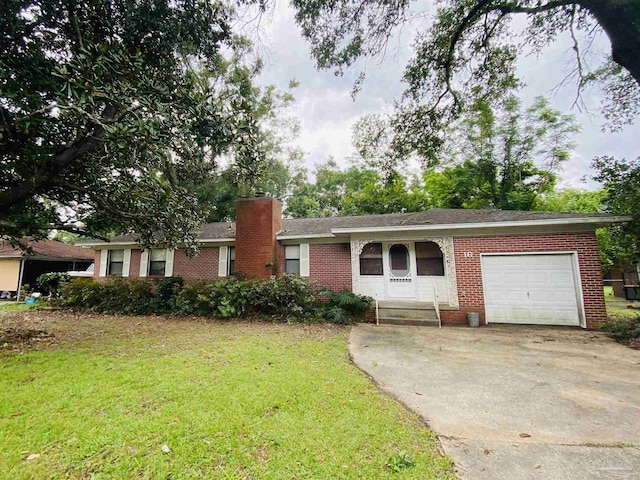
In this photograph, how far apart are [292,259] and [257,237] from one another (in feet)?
5.50

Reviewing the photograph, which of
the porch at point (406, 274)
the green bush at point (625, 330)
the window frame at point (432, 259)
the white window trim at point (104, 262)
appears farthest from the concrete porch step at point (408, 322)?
the white window trim at point (104, 262)

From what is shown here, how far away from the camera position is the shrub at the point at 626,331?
250 inches

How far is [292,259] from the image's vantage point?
1108 cm

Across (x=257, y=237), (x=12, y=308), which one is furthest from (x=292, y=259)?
(x=12, y=308)

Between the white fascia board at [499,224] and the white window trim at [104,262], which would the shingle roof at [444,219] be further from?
the white window trim at [104,262]

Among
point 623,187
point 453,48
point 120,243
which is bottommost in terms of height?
point 120,243

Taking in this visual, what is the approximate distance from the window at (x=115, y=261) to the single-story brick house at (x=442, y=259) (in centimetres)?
172

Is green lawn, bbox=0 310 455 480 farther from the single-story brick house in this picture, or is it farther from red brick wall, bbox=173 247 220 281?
red brick wall, bbox=173 247 220 281

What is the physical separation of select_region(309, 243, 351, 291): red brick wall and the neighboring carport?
46.2 feet

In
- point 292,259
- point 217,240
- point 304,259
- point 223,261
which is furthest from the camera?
point 223,261

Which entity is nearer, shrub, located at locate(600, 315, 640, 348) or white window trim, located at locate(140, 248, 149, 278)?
shrub, located at locate(600, 315, 640, 348)

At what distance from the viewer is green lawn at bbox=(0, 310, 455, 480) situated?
7.54ft

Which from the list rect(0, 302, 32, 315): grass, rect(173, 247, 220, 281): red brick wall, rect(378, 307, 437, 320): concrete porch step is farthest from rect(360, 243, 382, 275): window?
rect(0, 302, 32, 315): grass

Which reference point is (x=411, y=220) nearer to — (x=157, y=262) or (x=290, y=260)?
(x=290, y=260)
